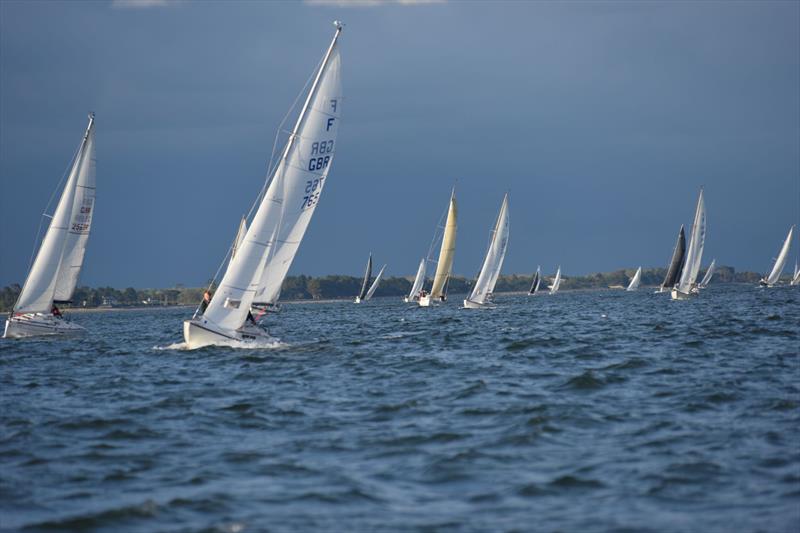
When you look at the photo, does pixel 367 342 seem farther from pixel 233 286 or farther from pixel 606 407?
pixel 606 407

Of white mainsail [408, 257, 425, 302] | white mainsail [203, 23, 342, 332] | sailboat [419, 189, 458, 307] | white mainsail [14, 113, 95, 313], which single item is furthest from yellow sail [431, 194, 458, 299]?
white mainsail [203, 23, 342, 332]

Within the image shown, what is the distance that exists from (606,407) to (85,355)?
22.0 meters

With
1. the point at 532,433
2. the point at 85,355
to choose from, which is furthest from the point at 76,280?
the point at 532,433

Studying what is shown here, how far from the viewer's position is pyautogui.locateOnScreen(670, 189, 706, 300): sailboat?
8225 cm

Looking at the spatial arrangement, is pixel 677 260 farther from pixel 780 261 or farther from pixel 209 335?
pixel 209 335

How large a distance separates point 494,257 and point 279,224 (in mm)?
47050

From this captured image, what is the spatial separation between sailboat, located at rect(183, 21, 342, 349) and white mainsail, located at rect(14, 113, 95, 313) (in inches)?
517

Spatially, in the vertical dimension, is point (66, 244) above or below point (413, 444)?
above

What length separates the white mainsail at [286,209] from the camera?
2903 centimetres

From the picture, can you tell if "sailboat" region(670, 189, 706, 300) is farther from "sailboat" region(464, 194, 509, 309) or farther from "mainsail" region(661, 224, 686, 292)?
"sailboat" region(464, 194, 509, 309)

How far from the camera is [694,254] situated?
82.5 metres

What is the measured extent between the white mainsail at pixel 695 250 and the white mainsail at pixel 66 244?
5413 centimetres

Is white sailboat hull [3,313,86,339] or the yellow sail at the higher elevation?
the yellow sail

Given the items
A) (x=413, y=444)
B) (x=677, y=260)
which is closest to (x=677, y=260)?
(x=677, y=260)
